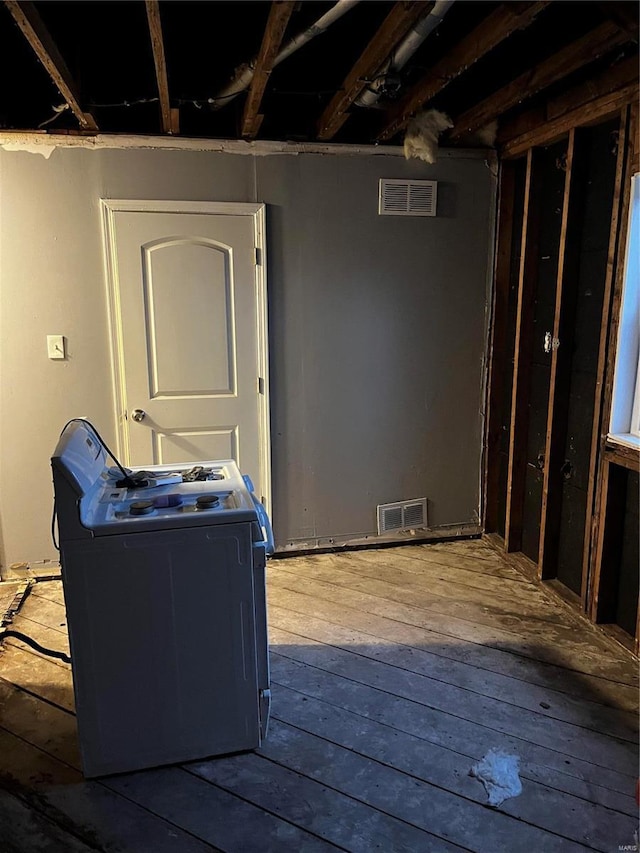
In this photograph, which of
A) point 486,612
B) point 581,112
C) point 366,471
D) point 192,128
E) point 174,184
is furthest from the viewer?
point 366,471

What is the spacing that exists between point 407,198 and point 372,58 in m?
1.16

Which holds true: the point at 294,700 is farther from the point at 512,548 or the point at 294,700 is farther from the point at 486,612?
the point at 512,548

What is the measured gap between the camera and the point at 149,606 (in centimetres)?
180

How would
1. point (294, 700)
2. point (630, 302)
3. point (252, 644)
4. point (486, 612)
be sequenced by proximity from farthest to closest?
point (486, 612), point (630, 302), point (294, 700), point (252, 644)

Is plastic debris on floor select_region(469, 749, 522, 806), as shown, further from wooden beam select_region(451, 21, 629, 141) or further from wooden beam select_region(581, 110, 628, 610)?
wooden beam select_region(451, 21, 629, 141)

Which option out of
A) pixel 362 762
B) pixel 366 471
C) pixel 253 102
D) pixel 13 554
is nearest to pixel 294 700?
pixel 362 762

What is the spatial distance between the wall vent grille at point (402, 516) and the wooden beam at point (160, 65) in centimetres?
239

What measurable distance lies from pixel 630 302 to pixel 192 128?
2482 millimetres

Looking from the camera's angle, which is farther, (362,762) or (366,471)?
(366,471)

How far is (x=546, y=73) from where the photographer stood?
248cm

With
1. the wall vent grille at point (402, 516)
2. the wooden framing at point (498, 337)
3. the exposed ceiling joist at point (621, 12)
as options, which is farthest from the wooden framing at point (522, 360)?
the exposed ceiling joist at point (621, 12)

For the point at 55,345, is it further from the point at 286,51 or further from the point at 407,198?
the point at 407,198

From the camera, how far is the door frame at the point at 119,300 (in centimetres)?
313

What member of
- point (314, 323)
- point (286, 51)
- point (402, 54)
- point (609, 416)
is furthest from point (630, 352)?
point (286, 51)
